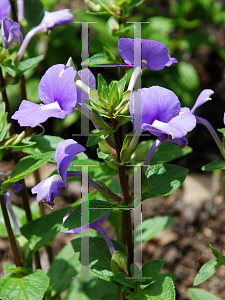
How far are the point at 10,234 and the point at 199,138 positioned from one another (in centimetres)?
180

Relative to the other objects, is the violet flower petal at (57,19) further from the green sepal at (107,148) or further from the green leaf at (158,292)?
the green leaf at (158,292)

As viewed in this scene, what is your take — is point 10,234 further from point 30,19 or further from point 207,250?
point 207,250

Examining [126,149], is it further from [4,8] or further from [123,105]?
[4,8]

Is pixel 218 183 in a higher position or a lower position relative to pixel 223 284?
higher

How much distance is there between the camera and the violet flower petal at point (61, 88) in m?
0.70

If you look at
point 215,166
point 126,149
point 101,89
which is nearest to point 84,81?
point 101,89

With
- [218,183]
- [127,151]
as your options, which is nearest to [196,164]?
[218,183]

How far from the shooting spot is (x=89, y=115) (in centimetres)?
79

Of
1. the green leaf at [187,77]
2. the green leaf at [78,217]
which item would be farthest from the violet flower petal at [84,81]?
the green leaf at [187,77]

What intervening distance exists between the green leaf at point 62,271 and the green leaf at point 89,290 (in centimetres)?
21

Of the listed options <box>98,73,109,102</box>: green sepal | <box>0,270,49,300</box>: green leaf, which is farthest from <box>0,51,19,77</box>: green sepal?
<box>0,270,49,300</box>: green leaf

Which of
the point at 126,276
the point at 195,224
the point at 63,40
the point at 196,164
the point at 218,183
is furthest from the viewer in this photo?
the point at 63,40

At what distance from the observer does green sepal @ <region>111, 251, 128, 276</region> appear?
931mm

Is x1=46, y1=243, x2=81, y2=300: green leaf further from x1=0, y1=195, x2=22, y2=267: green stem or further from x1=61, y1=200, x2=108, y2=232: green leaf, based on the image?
x1=61, y1=200, x2=108, y2=232: green leaf
